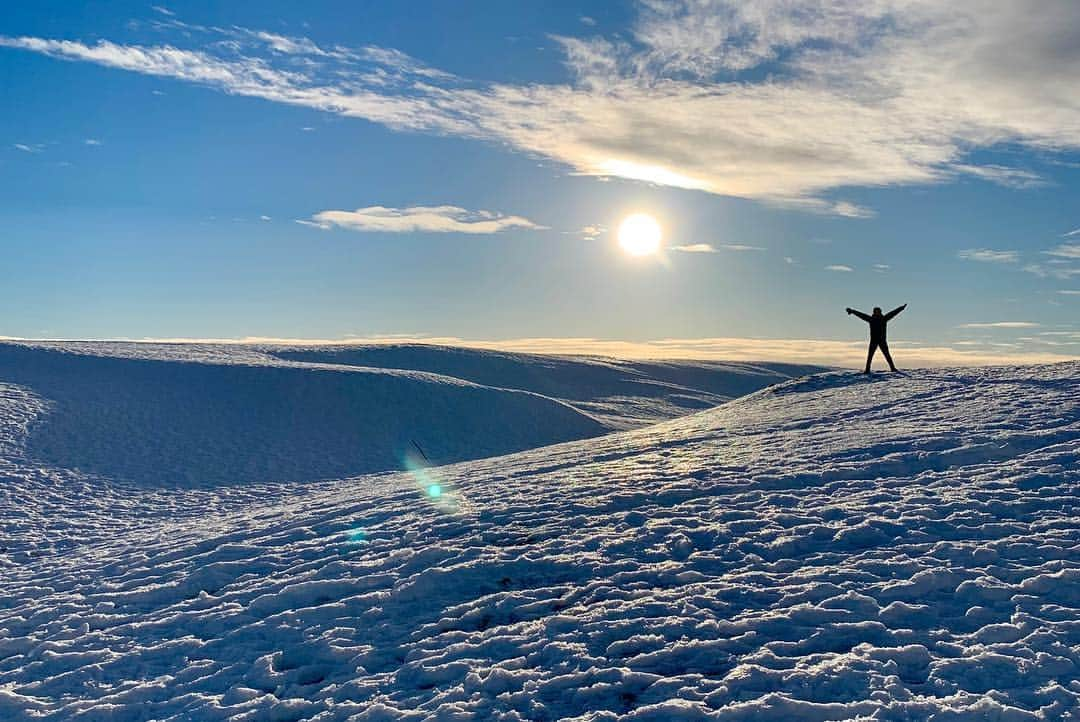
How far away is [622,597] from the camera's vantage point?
9.89 m

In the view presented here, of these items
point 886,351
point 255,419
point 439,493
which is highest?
point 886,351

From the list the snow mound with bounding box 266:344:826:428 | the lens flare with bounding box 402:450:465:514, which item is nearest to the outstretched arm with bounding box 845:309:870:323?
the lens flare with bounding box 402:450:465:514

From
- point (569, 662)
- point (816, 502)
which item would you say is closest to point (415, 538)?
point (569, 662)

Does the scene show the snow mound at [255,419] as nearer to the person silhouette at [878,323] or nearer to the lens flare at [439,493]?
the lens flare at [439,493]

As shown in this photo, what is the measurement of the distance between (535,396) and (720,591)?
3527 cm

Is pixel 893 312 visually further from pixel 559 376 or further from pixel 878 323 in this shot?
pixel 559 376

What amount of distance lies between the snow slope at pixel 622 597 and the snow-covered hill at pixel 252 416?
11.6 meters

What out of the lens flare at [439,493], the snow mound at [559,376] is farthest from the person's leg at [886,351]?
the snow mound at [559,376]

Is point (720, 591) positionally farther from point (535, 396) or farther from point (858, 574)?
point (535, 396)

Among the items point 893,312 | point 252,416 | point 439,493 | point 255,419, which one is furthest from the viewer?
point 252,416

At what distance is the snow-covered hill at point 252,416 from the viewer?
1144 inches

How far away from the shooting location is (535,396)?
147ft

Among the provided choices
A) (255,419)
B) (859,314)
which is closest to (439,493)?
(859,314)

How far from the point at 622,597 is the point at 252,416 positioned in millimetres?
30178
